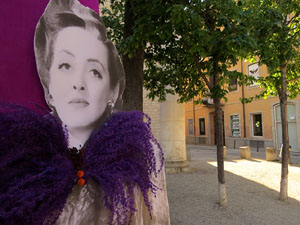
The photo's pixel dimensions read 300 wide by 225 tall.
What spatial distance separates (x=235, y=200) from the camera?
5.49 metres

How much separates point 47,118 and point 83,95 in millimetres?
365

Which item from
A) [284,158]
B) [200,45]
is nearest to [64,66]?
[200,45]

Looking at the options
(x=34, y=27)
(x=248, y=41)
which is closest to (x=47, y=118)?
(x=34, y=27)

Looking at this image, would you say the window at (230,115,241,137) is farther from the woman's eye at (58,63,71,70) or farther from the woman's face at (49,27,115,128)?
the woman's eye at (58,63,71,70)

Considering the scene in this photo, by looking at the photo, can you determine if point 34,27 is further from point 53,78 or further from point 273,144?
point 273,144

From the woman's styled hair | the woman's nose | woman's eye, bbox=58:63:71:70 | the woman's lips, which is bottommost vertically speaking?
the woman's lips

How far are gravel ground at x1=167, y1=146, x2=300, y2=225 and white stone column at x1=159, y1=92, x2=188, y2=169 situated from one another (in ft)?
2.69

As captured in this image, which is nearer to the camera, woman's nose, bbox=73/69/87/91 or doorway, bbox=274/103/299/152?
woman's nose, bbox=73/69/87/91

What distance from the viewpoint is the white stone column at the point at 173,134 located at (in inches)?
366

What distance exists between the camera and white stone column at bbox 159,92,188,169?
9289 mm

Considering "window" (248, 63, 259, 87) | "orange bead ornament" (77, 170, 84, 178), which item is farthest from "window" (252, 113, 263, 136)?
"orange bead ornament" (77, 170, 84, 178)

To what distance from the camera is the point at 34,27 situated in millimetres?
1375

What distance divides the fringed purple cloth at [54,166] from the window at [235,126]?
1906cm

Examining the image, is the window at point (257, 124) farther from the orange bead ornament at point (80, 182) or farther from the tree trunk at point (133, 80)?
the orange bead ornament at point (80, 182)
